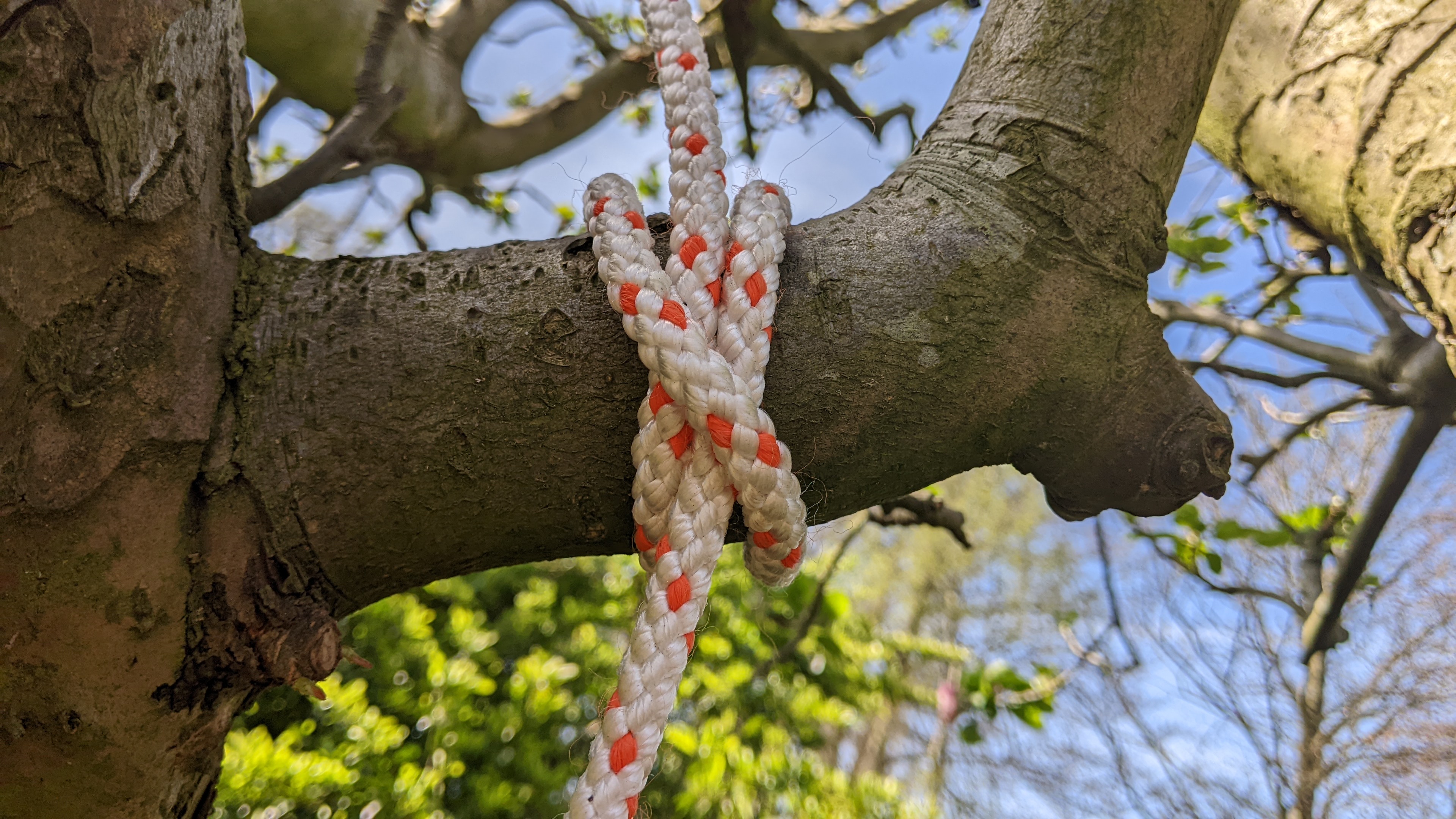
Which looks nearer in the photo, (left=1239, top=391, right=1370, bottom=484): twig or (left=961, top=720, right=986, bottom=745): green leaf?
(left=1239, top=391, right=1370, bottom=484): twig

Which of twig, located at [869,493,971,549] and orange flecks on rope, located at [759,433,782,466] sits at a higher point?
twig, located at [869,493,971,549]

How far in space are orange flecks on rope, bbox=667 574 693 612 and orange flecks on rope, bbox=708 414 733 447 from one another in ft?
0.28

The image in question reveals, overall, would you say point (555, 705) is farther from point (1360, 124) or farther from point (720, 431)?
point (1360, 124)

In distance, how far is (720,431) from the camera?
16.9 inches

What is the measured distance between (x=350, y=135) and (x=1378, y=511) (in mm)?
1267

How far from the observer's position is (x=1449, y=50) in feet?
1.86

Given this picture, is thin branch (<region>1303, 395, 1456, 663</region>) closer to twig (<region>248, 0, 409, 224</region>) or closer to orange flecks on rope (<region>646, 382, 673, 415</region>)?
orange flecks on rope (<region>646, 382, 673, 415</region>)

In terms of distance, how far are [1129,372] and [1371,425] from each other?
3.21 feet

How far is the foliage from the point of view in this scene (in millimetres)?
→ 1209

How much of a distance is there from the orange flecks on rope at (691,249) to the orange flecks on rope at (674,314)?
66 millimetres

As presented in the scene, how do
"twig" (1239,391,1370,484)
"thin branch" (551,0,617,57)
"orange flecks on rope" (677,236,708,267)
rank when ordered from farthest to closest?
1. "thin branch" (551,0,617,57)
2. "twig" (1239,391,1370,484)
3. "orange flecks on rope" (677,236,708,267)

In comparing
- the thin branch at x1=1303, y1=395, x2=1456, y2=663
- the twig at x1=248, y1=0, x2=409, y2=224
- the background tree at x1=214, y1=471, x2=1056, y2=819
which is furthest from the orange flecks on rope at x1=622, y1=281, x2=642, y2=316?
the thin branch at x1=1303, y1=395, x2=1456, y2=663

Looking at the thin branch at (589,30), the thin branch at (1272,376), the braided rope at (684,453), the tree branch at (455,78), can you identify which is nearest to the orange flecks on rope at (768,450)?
the braided rope at (684,453)

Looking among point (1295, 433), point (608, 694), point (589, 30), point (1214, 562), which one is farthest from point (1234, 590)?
point (589, 30)
